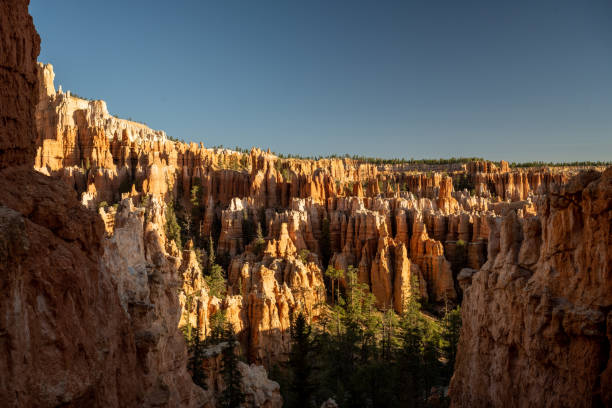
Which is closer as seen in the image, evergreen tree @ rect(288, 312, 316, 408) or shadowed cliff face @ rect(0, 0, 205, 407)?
shadowed cliff face @ rect(0, 0, 205, 407)

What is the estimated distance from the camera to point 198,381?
14555 millimetres

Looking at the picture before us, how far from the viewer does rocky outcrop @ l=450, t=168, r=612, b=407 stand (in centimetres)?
728

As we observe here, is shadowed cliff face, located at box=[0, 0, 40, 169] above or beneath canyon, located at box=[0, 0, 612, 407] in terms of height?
above

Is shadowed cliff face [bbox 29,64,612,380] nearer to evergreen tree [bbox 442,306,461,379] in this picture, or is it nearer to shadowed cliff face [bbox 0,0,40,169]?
evergreen tree [bbox 442,306,461,379]

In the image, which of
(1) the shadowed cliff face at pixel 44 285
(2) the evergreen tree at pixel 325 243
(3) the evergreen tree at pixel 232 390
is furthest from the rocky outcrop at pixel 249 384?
(2) the evergreen tree at pixel 325 243

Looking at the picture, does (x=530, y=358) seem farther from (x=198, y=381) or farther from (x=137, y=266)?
(x=198, y=381)

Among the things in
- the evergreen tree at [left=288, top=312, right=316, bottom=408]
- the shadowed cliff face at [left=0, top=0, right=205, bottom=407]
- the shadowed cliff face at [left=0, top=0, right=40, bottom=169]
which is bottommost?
the evergreen tree at [left=288, top=312, right=316, bottom=408]

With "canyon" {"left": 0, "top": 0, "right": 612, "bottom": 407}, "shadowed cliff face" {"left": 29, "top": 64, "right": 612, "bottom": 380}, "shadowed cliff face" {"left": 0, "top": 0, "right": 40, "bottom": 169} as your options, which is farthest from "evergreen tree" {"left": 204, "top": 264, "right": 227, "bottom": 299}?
"shadowed cliff face" {"left": 0, "top": 0, "right": 40, "bottom": 169}

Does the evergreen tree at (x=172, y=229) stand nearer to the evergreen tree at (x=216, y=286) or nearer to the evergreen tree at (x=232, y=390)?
the evergreen tree at (x=216, y=286)

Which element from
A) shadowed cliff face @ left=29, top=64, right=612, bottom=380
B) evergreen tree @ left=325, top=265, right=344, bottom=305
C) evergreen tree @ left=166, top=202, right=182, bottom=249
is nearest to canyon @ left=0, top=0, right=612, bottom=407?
shadowed cliff face @ left=29, top=64, right=612, bottom=380

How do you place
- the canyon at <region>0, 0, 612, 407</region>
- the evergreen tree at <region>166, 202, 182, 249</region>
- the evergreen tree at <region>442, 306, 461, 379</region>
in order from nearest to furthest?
1. the canyon at <region>0, 0, 612, 407</region>
2. the evergreen tree at <region>442, 306, 461, 379</region>
3. the evergreen tree at <region>166, 202, 182, 249</region>

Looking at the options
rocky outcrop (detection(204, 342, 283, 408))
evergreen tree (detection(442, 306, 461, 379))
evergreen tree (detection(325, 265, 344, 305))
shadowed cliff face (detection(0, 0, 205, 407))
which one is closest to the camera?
shadowed cliff face (detection(0, 0, 205, 407))

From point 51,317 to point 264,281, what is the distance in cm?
2121

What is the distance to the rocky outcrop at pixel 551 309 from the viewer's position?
7.28 m
